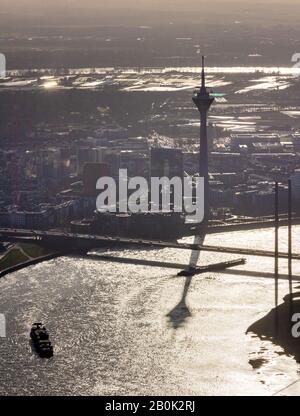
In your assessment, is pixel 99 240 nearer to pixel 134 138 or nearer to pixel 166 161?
pixel 166 161

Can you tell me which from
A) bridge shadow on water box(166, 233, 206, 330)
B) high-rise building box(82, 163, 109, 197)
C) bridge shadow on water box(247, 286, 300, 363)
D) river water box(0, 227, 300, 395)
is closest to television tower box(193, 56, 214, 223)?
high-rise building box(82, 163, 109, 197)

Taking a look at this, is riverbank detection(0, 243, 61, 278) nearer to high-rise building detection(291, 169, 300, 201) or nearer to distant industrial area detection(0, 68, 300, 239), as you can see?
distant industrial area detection(0, 68, 300, 239)

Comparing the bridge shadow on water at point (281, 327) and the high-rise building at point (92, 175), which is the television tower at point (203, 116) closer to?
the high-rise building at point (92, 175)

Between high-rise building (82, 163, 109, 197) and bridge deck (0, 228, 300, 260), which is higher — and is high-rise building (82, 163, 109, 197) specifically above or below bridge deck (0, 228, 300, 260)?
below

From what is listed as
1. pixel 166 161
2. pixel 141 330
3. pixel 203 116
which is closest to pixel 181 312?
pixel 141 330

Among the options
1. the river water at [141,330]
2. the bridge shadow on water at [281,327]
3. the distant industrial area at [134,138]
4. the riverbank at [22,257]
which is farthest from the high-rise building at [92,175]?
the bridge shadow on water at [281,327]

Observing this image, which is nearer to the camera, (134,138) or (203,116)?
(203,116)

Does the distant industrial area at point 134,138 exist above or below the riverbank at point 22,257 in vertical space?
below
